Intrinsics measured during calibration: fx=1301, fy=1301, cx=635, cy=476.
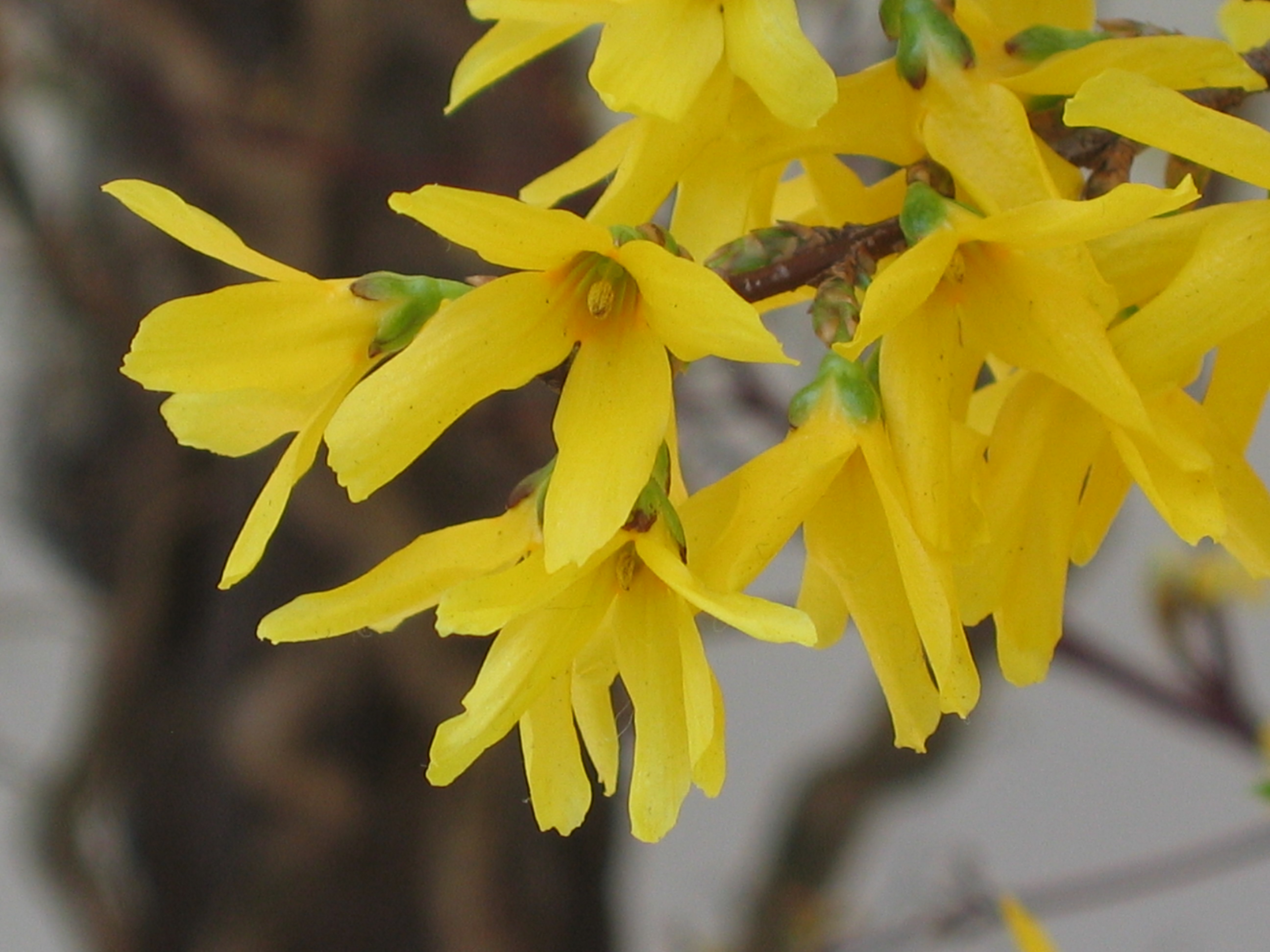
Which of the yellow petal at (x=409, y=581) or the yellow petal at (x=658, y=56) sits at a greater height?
the yellow petal at (x=658, y=56)

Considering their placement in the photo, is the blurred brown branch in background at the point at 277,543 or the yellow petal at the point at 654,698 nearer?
the yellow petal at the point at 654,698

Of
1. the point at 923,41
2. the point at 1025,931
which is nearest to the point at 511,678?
the point at 923,41

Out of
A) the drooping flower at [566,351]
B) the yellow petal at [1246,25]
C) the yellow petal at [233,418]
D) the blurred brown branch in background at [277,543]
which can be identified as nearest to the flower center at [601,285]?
the drooping flower at [566,351]

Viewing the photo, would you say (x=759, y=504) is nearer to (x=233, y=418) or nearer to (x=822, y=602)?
(x=822, y=602)

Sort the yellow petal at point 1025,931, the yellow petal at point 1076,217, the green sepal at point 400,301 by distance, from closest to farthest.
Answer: the yellow petal at point 1076,217 < the green sepal at point 400,301 < the yellow petal at point 1025,931

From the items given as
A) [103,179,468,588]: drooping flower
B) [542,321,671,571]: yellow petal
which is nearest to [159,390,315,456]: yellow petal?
[103,179,468,588]: drooping flower

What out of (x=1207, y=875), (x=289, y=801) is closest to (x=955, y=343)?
(x=289, y=801)

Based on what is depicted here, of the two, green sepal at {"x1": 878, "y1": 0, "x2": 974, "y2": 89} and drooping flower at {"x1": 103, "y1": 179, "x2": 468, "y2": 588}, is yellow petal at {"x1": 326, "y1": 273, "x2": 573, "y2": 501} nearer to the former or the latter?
drooping flower at {"x1": 103, "y1": 179, "x2": 468, "y2": 588}

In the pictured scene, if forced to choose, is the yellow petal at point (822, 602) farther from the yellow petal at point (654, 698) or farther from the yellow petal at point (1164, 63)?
the yellow petal at point (1164, 63)

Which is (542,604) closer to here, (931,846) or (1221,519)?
(1221,519)
